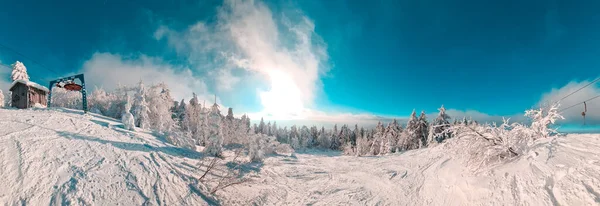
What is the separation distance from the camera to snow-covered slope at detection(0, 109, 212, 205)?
31.9 ft

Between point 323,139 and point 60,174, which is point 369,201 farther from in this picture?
point 323,139

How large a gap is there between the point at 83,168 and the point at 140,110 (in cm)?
1613

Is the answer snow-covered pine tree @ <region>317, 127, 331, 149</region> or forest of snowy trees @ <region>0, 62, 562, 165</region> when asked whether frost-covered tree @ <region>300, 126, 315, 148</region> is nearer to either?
snow-covered pine tree @ <region>317, 127, 331, 149</region>

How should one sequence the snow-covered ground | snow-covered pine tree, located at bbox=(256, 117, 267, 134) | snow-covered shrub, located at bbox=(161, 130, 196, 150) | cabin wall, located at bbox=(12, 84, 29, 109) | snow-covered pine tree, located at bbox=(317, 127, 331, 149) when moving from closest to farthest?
the snow-covered ground, cabin wall, located at bbox=(12, 84, 29, 109), snow-covered shrub, located at bbox=(161, 130, 196, 150), snow-covered pine tree, located at bbox=(317, 127, 331, 149), snow-covered pine tree, located at bbox=(256, 117, 267, 134)

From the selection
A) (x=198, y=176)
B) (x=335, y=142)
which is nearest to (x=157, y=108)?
(x=198, y=176)

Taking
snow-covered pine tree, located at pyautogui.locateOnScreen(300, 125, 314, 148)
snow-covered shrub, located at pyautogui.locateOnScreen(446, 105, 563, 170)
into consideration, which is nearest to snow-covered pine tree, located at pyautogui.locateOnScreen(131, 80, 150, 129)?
snow-covered shrub, located at pyautogui.locateOnScreen(446, 105, 563, 170)

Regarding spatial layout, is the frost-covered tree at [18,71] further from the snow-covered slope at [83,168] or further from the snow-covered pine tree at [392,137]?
the snow-covered pine tree at [392,137]

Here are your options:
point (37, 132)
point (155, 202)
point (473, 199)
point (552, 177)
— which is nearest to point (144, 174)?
point (155, 202)

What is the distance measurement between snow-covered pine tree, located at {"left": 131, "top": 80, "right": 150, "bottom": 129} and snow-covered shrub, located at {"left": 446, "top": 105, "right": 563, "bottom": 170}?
27.8m

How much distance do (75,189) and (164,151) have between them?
8.06 m

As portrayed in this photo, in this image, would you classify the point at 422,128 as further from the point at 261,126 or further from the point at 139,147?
the point at 261,126

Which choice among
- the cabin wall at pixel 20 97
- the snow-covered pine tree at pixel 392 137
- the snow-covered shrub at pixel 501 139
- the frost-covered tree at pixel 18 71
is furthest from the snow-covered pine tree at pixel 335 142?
the snow-covered shrub at pixel 501 139

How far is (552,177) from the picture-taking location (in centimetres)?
643

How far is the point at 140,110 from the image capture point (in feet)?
85.5
